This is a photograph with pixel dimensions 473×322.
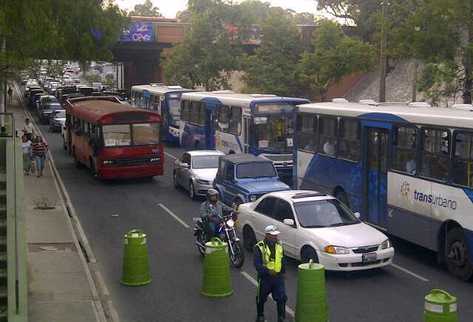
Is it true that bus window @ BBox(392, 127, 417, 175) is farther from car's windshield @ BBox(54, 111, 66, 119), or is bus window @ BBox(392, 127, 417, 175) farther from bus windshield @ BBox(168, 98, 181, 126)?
car's windshield @ BBox(54, 111, 66, 119)

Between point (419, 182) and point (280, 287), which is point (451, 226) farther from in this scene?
point (280, 287)

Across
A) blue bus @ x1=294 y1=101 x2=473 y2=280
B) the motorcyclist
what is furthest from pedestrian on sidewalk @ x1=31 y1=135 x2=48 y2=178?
the motorcyclist

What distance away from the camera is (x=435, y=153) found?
15.2m

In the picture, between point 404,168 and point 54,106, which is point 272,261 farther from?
point 54,106

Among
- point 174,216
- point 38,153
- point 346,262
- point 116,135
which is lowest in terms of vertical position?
point 174,216

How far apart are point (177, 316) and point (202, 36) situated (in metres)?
46.4

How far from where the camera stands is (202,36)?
57.1 meters

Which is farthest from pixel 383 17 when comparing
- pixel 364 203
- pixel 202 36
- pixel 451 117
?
pixel 202 36

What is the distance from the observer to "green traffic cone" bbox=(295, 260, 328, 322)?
37.0ft

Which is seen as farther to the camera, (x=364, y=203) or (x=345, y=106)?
(x=345, y=106)

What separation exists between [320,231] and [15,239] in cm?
594

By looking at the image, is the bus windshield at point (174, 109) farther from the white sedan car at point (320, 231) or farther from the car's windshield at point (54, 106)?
the white sedan car at point (320, 231)

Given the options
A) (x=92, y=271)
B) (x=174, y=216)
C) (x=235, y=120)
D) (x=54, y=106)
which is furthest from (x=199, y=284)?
Answer: (x=54, y=106)

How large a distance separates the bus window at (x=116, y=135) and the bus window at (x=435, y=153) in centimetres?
1385
